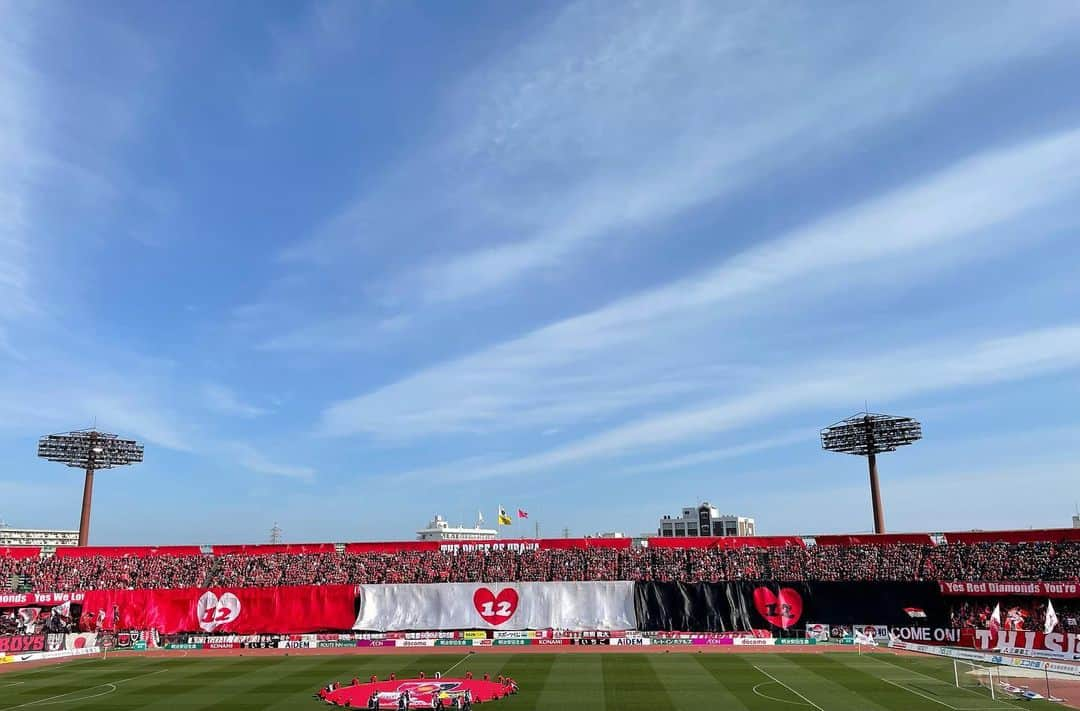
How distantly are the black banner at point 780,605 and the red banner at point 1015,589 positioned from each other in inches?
52.2

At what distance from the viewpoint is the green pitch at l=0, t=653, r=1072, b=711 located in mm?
32531

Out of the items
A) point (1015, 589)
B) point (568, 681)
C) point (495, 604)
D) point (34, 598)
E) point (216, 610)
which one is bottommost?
point (568, 681)

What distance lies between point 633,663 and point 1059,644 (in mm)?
25397

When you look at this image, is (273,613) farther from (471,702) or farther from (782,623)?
(782,623)

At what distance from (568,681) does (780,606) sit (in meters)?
24.3

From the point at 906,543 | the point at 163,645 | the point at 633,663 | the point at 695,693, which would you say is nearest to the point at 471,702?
the point at 695,693

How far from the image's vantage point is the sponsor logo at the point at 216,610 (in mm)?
59844

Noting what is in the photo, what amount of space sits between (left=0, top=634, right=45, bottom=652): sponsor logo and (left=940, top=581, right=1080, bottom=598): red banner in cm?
6467

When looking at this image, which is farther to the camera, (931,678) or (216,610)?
(216,610)

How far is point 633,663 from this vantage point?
147 ft

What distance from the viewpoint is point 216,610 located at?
6019 centimetres

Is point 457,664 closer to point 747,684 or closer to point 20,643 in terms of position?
point 747,684

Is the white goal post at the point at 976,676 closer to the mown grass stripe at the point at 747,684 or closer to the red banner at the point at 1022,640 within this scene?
the red banner at the point at 1022,640

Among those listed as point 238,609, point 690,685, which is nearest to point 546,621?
point 690,685
